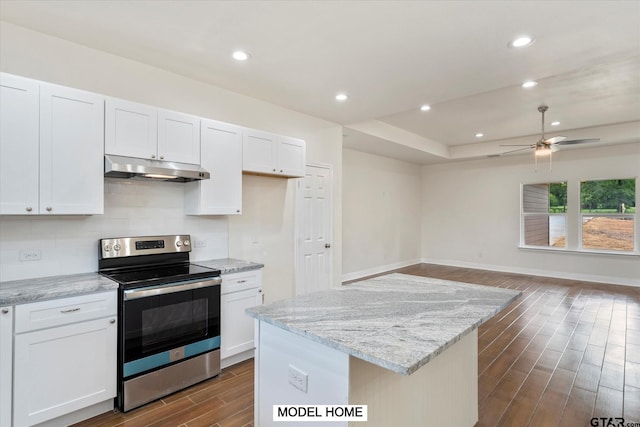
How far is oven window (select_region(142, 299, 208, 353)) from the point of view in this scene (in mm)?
2453

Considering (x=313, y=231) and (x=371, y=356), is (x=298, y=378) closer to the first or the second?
(x=371, y=356)

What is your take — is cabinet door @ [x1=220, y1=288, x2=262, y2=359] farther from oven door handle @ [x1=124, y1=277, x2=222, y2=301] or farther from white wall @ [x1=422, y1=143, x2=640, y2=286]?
white wall @ [x1=422, y1=143, x2=640, y2=286]

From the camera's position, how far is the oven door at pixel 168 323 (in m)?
2.37

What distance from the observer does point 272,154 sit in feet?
11.9

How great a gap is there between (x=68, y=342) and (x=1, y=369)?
33 centimetres

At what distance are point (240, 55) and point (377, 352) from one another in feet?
8.78

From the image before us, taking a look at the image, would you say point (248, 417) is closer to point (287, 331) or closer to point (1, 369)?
point (287, 331)

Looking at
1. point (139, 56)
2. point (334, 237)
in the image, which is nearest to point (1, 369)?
point (139, 56)

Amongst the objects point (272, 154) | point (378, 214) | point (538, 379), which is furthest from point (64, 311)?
point (378, 214)

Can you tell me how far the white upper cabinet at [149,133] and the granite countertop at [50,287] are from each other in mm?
992

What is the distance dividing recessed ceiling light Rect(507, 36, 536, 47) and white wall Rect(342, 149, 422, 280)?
4.16 m

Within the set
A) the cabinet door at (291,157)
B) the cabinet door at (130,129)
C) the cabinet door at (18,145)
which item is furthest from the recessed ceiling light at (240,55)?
the cabinet door at (18,145)

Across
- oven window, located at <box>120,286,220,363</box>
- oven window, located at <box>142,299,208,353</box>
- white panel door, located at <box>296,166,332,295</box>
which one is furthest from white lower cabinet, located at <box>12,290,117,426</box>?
white panel door, located at <box>296,166,332,295</box>

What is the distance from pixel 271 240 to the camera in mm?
4035
